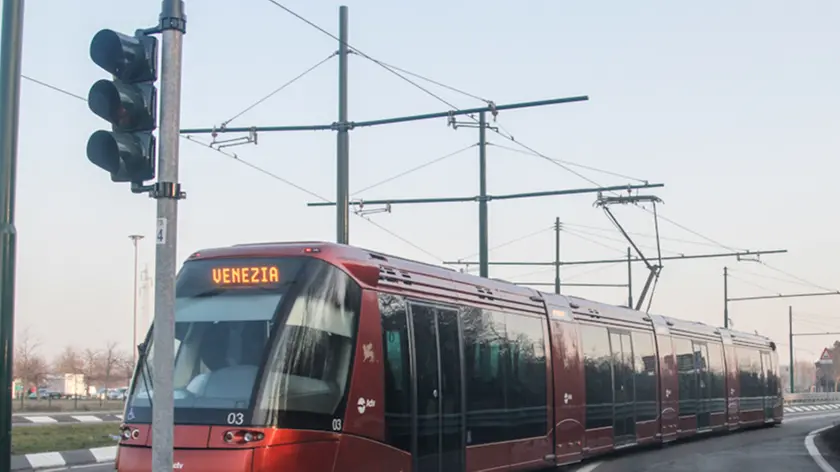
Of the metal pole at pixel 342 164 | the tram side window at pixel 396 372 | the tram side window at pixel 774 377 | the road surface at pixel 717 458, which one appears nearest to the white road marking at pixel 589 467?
the road surface at pixel 717 458

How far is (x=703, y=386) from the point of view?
1066 inches

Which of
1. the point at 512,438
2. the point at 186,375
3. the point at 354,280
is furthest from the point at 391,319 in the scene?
the point at 512,438

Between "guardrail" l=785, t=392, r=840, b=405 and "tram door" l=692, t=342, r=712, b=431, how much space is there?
4419cm

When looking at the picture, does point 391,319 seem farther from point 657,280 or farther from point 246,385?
point 657,280

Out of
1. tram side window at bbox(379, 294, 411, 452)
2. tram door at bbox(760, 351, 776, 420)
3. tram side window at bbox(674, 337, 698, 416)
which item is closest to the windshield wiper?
tram side window at bbox(379, 294, 411, 452)

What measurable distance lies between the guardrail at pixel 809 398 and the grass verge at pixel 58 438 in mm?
53977

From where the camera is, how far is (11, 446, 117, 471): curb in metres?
17.5

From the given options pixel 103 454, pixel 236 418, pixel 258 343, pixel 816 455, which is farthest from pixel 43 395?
pixel 236 418

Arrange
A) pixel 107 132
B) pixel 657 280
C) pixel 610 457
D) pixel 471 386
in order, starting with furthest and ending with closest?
pixel 657 280 < pixel 610 457 < pixel 471 386 < pixel 107 132

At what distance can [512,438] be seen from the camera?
49.7 ft

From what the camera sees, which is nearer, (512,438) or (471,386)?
(471,386)

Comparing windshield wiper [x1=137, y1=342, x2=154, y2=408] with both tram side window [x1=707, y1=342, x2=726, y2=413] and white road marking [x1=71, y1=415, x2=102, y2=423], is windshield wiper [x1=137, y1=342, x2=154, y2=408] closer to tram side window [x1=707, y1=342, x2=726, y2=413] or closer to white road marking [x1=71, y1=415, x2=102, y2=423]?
tram side window [x1=707, y1=342, x2=726, y2=413]

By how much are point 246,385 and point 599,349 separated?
11.1 metres

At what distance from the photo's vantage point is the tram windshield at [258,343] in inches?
396
